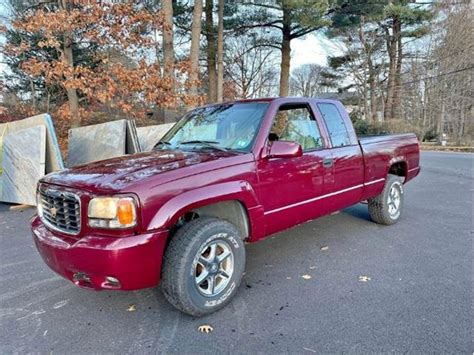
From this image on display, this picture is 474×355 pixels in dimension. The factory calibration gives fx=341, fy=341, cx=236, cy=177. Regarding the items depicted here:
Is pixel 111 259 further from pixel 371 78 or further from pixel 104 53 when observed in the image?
pixel 371 78

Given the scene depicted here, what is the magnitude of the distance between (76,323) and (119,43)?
8.55m

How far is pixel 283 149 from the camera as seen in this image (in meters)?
3.15

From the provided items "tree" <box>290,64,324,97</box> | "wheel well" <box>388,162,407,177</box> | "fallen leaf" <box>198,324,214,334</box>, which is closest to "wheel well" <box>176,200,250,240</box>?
"fallen leaf" <box>198,324,214,334</box>

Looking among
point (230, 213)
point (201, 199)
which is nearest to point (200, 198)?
point (201, 199)

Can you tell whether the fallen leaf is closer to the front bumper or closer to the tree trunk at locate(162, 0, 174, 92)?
the front bumper

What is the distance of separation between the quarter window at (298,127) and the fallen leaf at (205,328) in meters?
1.91

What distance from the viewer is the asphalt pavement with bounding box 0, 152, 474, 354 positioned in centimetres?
247

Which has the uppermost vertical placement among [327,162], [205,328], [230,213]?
[327,162]

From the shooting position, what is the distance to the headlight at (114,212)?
2.40 meters

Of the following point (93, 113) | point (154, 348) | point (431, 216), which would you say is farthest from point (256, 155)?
point (93, 113)

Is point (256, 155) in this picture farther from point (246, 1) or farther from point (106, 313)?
point (246, 1)

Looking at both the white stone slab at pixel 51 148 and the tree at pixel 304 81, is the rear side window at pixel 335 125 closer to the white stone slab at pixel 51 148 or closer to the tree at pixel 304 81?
the white stone slab at pixel 51 148

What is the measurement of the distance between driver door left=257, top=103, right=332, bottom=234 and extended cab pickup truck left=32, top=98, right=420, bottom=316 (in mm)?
12

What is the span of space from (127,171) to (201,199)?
0.64 m
